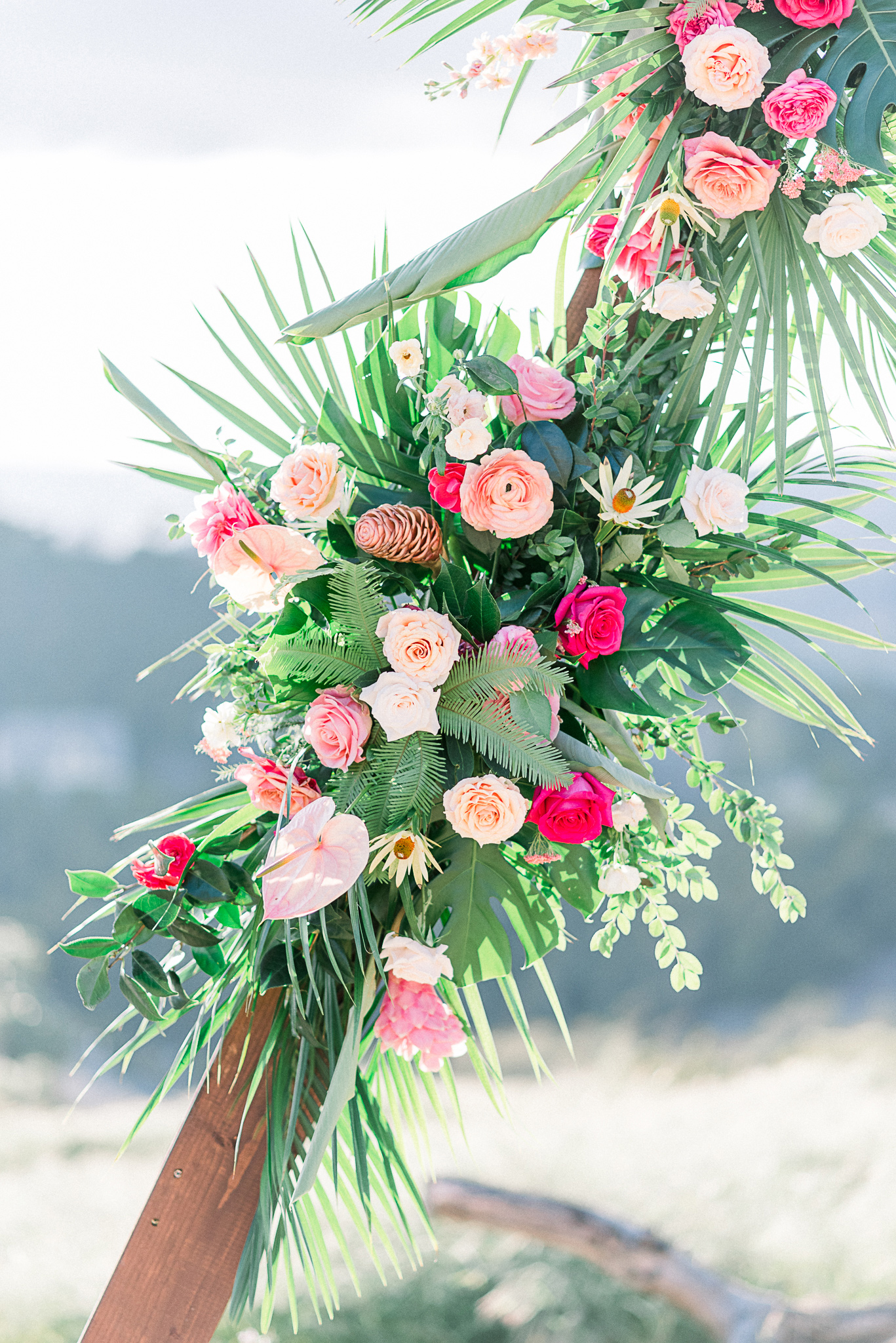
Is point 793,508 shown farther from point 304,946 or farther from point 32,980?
point 32,980

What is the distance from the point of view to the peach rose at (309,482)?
0.77 meters

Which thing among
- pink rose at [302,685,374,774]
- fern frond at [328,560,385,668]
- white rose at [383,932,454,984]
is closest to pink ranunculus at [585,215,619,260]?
fern frond at [328,560,385,668]

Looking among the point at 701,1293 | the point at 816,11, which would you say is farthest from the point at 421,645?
the point at 701,1293

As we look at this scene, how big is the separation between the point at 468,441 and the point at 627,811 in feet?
1.22

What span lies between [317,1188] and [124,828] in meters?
0.42

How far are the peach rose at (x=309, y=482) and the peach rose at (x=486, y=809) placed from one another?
0.87 ft

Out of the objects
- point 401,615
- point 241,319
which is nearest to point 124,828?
point 401,615

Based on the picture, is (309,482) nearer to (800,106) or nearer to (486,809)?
(486,809)

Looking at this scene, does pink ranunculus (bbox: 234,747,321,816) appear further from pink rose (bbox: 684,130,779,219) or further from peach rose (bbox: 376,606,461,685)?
pink rose (bbox: 684,130,779,219)

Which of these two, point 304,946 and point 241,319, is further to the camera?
point 241,319

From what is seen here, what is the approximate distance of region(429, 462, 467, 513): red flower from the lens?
31.0 inches

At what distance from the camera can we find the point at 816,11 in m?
0.74

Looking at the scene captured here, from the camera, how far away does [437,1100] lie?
1002 mm

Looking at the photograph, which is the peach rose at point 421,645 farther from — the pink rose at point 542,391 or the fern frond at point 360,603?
the pink rose at point 542,391
